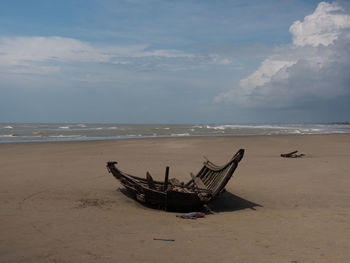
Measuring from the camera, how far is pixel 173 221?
696 centimetres

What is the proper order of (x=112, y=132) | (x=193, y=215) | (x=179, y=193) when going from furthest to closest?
(x=112, y=132), (x=179, y=193), (x=193, y=215)

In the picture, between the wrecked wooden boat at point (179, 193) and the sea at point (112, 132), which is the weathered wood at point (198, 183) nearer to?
the wrecked wooden boat at point (179, 193)

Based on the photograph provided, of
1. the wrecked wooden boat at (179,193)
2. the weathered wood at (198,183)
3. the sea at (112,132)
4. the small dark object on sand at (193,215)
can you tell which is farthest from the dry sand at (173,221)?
the sea at (112,132)

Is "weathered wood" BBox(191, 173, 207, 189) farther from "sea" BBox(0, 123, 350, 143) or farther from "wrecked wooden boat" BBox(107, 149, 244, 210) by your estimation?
"sea" BBox(0, 123, 350, 143)

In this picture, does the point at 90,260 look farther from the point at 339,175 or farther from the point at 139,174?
the point at 339,175

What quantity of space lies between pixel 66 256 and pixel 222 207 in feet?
14.2

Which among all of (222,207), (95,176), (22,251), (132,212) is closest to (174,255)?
(22,251)

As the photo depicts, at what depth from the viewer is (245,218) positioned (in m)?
7.29

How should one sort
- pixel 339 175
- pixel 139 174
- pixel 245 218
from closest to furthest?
pixel 245 218, pixel 339 175, pixel 139 174

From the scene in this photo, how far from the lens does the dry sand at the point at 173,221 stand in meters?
5.15

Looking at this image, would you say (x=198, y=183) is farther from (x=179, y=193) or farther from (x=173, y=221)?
(x=173, y=221)

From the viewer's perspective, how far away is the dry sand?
16.9 ft

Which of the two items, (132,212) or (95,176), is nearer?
(132,212)

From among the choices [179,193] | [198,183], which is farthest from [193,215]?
[198,183]
